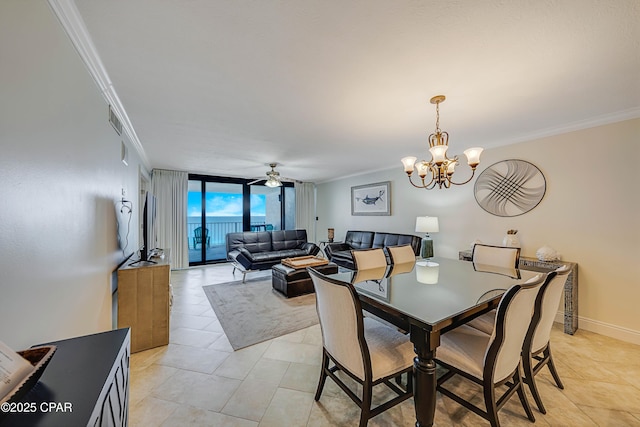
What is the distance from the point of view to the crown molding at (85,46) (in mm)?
1170

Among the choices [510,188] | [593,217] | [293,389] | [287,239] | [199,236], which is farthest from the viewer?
[199,236]

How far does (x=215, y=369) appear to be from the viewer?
6.58 ft

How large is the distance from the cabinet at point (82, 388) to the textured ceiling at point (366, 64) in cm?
160

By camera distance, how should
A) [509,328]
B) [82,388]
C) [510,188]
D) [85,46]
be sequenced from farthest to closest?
[510,188] < [85,46] < [509,328] < [82,388]

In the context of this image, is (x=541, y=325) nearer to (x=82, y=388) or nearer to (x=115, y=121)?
(x=82, y=388)

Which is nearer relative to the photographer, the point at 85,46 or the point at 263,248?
the point at 85,46

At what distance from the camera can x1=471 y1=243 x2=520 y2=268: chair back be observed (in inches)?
96.7

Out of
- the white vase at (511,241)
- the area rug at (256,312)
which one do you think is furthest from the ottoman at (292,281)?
the white vase at (511,241)

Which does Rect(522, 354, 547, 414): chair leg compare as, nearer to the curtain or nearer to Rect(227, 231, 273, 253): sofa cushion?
Rect(227, 231, 273, 253): sofa cushion

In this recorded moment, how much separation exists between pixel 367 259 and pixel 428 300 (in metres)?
1.02

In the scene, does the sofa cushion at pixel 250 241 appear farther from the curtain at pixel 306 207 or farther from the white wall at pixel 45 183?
the white wall at pixel 45 183

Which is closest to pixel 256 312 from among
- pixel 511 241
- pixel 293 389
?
pixel 293 389

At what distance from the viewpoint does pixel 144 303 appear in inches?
91.0

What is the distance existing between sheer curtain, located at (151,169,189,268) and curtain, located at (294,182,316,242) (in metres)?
3.04
